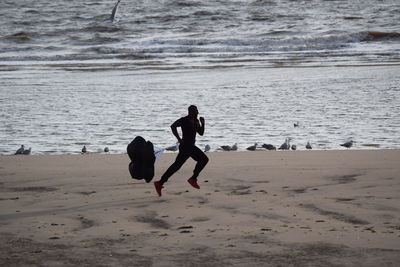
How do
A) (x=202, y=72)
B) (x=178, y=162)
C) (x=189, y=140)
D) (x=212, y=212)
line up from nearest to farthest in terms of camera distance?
(x=212, y=212), (x=189, y=140), (x=178, y=162), (x=202, y=72)

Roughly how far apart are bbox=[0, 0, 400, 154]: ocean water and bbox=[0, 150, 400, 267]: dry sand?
1986mm

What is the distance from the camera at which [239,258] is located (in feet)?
21.2

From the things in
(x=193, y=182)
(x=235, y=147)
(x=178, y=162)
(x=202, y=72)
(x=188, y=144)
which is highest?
(x=188, y=144)

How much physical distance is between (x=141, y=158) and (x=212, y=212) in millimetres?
1275

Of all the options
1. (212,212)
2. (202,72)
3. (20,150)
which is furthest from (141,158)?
(202,72)

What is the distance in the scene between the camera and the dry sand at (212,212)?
21.7ft

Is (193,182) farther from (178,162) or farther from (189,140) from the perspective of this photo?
(189,140)

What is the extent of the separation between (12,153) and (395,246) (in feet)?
23.2

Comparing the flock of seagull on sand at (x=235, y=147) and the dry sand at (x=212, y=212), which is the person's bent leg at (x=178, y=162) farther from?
the flock of seagull on sand at (x=235, y=147)

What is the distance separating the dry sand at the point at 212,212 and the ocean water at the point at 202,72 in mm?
1986

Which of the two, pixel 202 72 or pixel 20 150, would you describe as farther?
pixel 202 72

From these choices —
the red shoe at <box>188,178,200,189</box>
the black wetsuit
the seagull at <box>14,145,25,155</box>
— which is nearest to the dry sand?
the red shoe at <box>188,178,200,189</box>

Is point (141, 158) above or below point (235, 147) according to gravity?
above

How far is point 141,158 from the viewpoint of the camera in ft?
29.7
